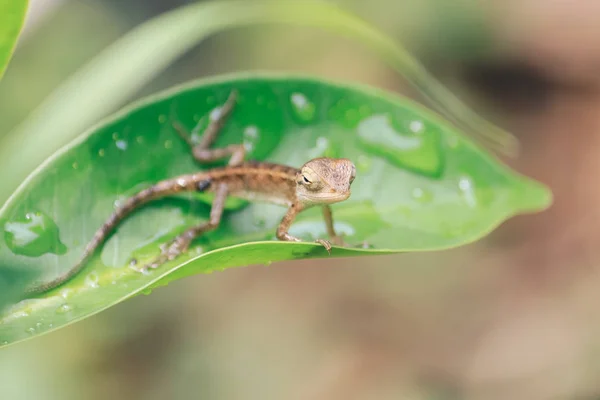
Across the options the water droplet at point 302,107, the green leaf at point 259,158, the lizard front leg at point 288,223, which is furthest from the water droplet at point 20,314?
the water droplet at point 302,107

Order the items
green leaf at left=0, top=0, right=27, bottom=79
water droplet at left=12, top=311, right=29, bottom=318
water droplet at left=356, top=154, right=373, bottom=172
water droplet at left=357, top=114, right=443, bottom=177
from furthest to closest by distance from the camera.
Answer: water droplet at left=356, top=154, right=373, bottom=172, water droplet at left=357, top=114, right=443, bottom=177, water droplet at left=12, top=311, right=29, bottom=318, green leaf at left=0, top=0, right=27, bottom=79

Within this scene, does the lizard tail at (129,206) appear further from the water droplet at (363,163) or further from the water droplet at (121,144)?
the water droplet at (363,163)

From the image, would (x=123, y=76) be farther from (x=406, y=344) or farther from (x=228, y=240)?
(x=406, y=344)

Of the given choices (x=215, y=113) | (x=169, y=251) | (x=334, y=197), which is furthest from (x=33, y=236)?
A: (x=334, y=197)

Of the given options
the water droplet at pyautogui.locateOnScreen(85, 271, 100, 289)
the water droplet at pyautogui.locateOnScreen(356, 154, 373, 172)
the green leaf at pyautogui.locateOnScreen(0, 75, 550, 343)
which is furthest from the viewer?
the water droplet at pyautogui.locateOnScreen(356, 154, 373, 172)

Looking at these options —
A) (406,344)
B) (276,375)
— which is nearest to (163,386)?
(276,375)

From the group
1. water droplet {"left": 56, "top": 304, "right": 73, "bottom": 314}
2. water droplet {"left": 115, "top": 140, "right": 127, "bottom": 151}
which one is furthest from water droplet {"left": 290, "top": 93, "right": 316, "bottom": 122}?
water droplet {"left": 56, "top": 304, "right": 73, "bottom": 314}

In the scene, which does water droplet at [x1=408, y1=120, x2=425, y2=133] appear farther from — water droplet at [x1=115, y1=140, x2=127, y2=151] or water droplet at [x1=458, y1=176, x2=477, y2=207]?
water droplet at [x1=115, y1=140, x2=127, y2=151]
